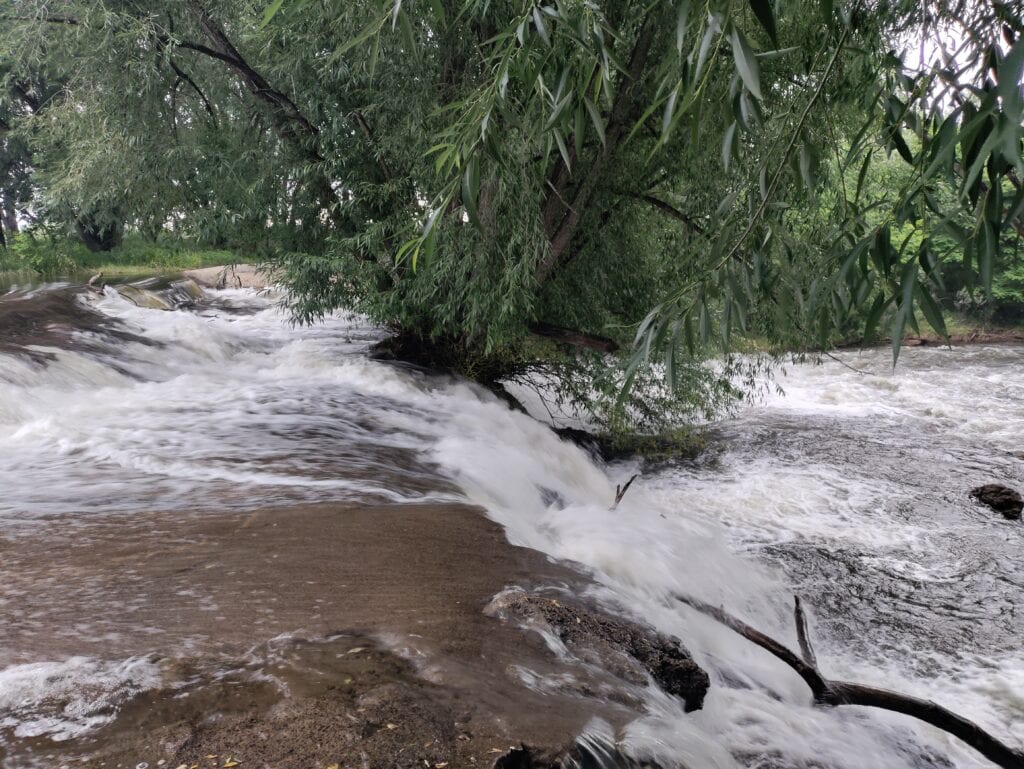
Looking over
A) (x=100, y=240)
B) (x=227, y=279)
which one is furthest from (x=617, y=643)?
A: (x=100, y=240)

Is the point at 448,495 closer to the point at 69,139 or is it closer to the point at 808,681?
the point at 808,681

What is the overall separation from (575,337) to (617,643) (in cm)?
541

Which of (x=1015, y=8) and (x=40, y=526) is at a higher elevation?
(x=1015, y=8)

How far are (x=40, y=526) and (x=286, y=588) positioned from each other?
1.52m

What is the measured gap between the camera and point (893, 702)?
3311 millimetres

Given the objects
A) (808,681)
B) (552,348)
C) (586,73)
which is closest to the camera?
(586,73)

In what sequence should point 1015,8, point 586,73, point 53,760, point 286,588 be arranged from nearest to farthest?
point 53,760 < point 586,73 < point 1015,8 < point 286,588

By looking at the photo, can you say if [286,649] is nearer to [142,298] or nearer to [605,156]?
[605,156]

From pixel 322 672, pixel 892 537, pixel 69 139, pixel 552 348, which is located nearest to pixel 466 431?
pixel 552 348

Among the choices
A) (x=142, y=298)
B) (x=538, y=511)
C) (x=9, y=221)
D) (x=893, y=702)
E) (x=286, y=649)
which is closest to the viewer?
(x=286, y=649)

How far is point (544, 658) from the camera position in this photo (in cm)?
290

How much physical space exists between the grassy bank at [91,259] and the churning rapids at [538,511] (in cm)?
721

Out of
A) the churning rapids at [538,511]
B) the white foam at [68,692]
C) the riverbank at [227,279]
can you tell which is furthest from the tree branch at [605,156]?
the riverbank at [227,279]

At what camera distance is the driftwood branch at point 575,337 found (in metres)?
8.35
